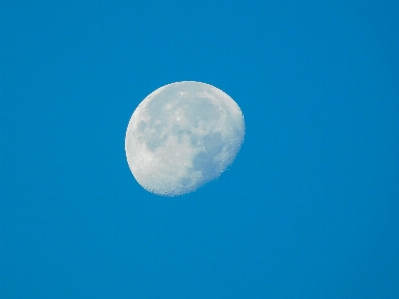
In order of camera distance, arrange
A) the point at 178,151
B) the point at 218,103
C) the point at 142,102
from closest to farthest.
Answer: the point at 178,151, the point at 218,103, the point at 142,102

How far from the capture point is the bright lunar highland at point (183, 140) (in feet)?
27.1

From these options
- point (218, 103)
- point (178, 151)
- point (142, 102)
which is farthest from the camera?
point (142, 102)

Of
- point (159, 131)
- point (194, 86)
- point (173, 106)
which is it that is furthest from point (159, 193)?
point (194, 86)

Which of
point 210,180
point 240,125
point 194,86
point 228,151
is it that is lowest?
point 210,180

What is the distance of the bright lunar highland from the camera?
8273 mm

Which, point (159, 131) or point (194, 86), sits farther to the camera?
point (194, 86)

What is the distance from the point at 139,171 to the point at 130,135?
897mm

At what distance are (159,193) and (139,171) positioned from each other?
27.8 inches

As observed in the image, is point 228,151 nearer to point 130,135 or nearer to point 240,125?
point 240,125

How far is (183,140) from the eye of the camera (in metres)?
8.24

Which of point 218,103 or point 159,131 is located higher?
point 218,103

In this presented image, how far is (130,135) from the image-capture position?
364 inches

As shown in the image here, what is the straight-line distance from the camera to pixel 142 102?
9578mm

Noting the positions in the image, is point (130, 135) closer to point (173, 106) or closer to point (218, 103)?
point (173, 106)
